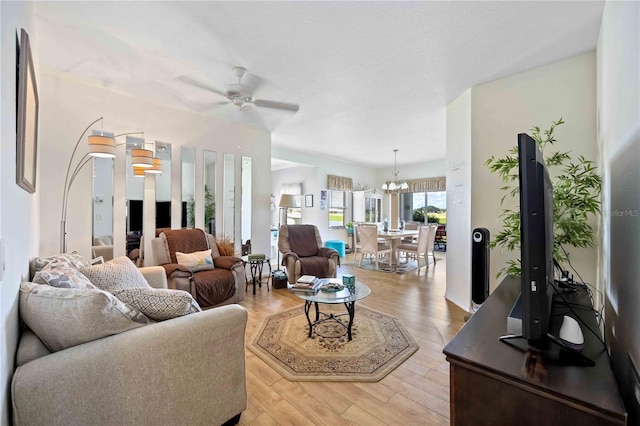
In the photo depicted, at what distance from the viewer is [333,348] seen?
2.32m

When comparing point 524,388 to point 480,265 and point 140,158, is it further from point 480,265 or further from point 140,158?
point 140,158

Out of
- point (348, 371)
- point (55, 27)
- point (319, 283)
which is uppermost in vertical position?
point (55, 27)

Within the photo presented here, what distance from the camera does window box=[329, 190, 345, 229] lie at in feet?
24.9

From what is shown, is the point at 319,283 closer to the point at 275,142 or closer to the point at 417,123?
the point at 417,123

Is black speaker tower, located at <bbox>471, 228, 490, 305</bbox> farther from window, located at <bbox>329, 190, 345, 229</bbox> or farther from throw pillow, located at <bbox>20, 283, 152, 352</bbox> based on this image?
window, located at <bbox>329, 190, 345, 229</bbox>

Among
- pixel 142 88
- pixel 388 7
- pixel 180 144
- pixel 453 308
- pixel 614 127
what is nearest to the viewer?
pixel 614 127

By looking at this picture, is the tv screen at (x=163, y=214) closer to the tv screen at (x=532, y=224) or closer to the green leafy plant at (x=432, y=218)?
the tv screen at (x=532, y=224)

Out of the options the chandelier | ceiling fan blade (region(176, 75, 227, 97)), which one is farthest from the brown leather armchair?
the chandelier

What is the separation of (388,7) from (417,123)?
8.96ft

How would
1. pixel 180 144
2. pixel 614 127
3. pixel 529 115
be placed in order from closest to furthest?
pixel 614 127 < pixel 529 115 < pixel 180 144

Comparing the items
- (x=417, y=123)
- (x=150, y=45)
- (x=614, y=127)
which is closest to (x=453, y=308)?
(x=614, y=127)

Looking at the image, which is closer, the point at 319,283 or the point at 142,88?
the point at 319,283

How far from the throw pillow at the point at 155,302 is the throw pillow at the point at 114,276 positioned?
1.34ft

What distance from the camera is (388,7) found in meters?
1.85
